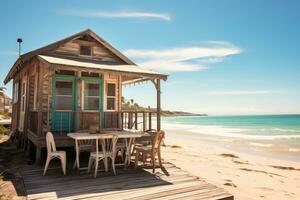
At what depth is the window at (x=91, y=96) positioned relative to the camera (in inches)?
406

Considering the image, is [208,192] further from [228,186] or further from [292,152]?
[292,152]

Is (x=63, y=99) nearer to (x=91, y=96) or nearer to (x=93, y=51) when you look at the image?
(x=91, y=96)

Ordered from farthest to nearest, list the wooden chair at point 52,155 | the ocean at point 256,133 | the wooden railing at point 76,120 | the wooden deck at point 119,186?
the ocean at point 256,133
the wooden railing at point 76,120
the wooden chair at point 52,155
the wooden deck at point 119,186

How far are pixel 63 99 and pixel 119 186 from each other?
5146mm

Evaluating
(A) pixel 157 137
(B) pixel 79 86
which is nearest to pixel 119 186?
(A) pixel 157 137

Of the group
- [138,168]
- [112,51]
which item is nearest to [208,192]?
[138,168]

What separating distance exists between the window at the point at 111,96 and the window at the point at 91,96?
0.51m

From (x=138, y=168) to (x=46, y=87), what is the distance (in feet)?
15.7

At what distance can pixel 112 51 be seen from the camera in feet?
37.0

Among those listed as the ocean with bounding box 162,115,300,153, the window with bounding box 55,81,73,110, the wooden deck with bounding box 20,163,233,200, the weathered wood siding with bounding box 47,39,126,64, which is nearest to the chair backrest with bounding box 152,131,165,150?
the wooden deck with bounding box 20,163,233,200

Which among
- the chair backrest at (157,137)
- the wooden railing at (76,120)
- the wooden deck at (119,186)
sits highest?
the wooden railing at (76,120)

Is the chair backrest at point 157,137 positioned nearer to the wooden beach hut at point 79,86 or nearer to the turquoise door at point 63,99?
the wooden beach hut at point 79,86

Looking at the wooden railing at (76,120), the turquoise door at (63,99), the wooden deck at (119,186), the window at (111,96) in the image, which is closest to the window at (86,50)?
the turquoise door at (63,99)

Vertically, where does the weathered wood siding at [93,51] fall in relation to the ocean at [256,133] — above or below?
above
